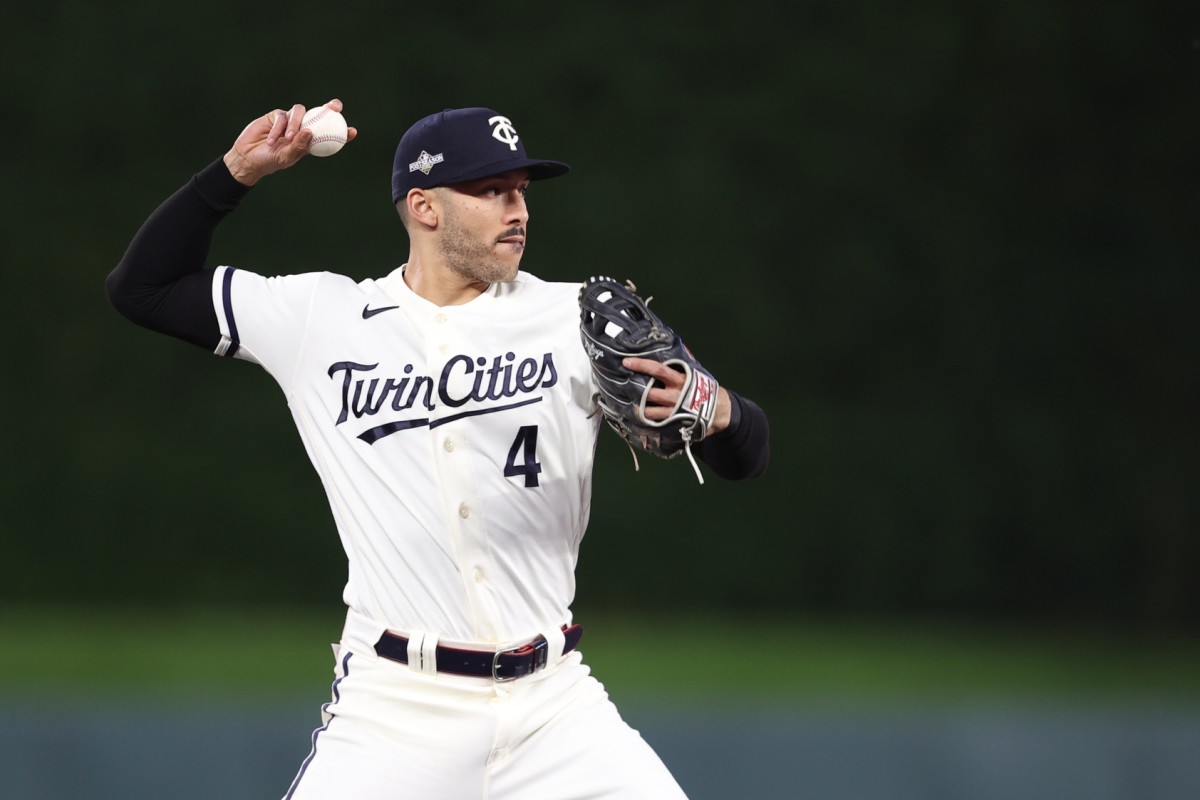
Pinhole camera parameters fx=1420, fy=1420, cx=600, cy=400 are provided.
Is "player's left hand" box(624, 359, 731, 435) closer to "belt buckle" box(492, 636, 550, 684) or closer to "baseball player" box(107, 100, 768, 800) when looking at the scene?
"baseball player" box(107, 100, 768, 800)

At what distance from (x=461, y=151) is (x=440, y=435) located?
597 mm

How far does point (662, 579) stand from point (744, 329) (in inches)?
47.0

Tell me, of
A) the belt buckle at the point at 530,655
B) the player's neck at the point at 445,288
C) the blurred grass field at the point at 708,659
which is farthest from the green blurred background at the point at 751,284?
the belt buckle at the point at 530,655

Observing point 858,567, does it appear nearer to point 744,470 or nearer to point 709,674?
point 709,674

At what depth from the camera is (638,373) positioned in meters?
2.57

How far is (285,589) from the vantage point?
629cm

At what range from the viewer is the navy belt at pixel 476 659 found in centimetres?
274

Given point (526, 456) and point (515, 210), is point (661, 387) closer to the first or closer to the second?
point (526, 456)

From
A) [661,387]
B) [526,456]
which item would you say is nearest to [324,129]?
[526,456]

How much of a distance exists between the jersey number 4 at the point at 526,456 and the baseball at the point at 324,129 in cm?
71

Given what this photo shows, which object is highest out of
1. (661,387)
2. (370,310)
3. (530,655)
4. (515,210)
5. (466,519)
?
(515,210)

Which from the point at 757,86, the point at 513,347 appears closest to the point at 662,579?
the point at 757,86

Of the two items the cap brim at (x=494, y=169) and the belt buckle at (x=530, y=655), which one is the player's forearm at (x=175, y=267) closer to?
the cap brim at (x=494, y=169)

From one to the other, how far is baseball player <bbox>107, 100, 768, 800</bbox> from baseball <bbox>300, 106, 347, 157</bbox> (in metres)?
0.03
